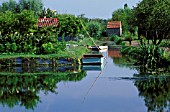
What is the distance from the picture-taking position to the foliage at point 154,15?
3300cm

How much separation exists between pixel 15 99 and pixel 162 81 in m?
6.94

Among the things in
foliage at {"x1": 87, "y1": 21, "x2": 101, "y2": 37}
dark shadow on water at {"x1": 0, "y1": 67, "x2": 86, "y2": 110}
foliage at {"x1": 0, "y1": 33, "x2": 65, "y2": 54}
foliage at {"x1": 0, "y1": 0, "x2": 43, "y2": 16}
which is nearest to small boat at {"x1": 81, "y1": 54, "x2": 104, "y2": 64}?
dark shadow on water at {"x1": 0, "y1": 67, "x2": 86, "y2": 110}

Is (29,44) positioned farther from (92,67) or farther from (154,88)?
(154,88)

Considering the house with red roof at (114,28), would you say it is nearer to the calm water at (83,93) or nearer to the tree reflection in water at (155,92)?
the calm water at (83,93)

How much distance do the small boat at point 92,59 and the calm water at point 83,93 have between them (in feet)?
15.2

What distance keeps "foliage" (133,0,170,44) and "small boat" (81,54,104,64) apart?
8.04 meters

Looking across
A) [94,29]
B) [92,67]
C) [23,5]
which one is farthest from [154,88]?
[23,5]

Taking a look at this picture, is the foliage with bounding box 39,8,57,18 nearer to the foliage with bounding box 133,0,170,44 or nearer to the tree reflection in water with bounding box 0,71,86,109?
the foliage with bounding box 133,0,170,44

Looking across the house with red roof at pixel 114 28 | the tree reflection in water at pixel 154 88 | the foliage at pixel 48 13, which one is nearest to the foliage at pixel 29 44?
Result: the tree reflection in water at pixel 154 88

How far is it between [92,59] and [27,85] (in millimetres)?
9644

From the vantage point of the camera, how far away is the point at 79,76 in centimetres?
2148

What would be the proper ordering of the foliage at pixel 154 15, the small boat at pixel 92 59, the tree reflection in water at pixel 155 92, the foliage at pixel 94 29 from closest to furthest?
the tree reflection in water at pixel 155 92 → the small boat at pixel 92 59 → the foliage at pixel 154 15 → the foliage at pixel 94 29

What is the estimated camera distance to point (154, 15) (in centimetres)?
3359

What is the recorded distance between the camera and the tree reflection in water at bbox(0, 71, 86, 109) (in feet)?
48.5
